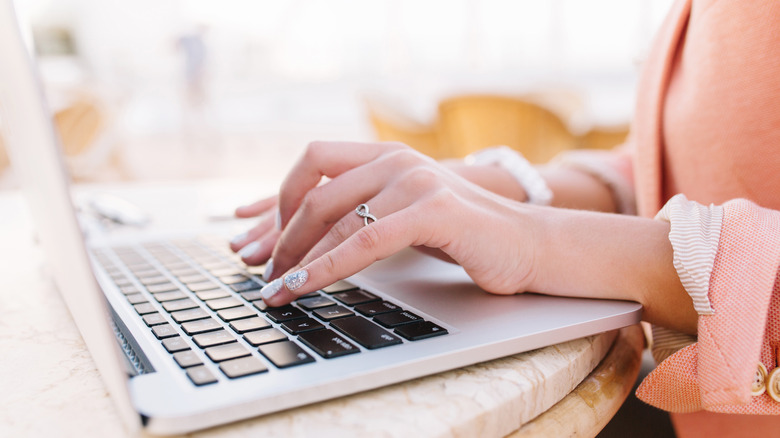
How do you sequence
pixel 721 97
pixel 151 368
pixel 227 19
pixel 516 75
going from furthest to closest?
pixel 227 19 < pixel 516 75 < pixel 721 97 < pixel 151 368

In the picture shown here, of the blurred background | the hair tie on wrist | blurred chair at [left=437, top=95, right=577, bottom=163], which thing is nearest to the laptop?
the hair tie on wrist

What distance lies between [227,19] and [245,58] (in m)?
0.63

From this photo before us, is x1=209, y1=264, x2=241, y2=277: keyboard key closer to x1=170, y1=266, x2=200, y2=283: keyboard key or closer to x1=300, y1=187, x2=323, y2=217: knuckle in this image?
x1=170, y1=266, x2=200, y2=283: keyboard key

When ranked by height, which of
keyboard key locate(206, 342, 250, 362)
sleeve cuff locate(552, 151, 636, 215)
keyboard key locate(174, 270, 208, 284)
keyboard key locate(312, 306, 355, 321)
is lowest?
sleeve cuff locate(552, 151, 636, 215)

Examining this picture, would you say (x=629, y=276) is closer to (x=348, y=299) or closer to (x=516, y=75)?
(x=348, y=299)

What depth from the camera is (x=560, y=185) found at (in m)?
0.83

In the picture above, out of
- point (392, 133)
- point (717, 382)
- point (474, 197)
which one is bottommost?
point (392, 133)

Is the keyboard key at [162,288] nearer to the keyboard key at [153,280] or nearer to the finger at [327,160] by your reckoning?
the keyboard key at [153,280]

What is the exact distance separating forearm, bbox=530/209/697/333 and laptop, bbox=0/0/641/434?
16 millimetres

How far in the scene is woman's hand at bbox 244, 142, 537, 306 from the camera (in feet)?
1.55

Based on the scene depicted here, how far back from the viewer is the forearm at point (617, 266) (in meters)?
0.49

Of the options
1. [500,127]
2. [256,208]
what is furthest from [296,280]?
[500,127]

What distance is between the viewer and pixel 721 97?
592 mm

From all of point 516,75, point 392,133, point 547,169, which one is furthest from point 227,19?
point 547,169
